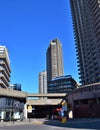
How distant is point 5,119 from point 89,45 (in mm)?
102039

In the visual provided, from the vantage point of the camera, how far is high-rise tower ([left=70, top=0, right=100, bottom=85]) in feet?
462

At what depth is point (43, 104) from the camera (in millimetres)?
100125

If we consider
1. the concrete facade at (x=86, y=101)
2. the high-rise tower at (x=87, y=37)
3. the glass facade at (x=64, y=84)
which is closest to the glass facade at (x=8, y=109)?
the concrete facade at (x=86, y=101)

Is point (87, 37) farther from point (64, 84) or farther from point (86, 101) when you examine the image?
point (86, 101)

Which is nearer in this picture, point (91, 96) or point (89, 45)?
point (91, 96)

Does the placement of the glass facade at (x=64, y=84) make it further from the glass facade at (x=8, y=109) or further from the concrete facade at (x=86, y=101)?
the glass facade at (x=8, y=109)

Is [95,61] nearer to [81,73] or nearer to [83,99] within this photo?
[81,73]

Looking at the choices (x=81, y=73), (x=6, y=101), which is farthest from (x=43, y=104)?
(x=81, y=73)

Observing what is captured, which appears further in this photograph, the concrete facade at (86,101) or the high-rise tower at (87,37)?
the high-rise tower at (87,37)

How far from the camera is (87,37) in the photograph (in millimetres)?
158500

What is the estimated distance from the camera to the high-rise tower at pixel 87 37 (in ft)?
462

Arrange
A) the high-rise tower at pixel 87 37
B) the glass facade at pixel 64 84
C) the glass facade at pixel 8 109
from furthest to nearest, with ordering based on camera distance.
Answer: the glass facade at pixel 64 84 < the high-rise tower at pixel 87 37 < the glass facade at pixel 8 109

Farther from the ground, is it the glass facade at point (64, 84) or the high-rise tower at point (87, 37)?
the high-rise tower at point (87, 37)

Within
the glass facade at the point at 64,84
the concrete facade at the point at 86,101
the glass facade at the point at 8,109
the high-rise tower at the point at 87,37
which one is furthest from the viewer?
the glass facade at the point at 64,84
